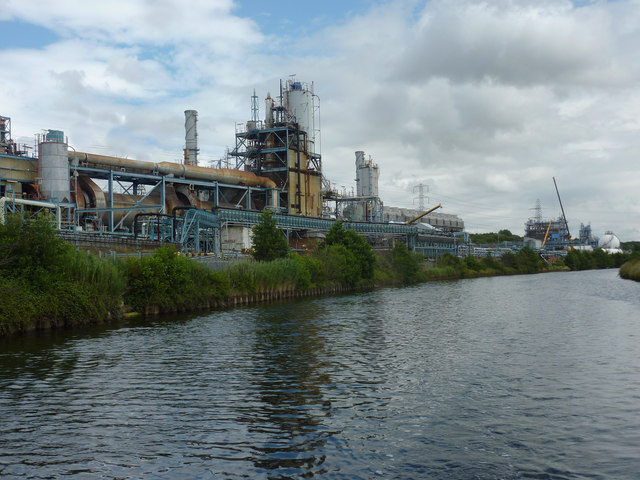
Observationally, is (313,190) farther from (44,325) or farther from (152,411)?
(152,411)

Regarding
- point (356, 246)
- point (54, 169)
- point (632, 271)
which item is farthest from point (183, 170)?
point (632, 271)

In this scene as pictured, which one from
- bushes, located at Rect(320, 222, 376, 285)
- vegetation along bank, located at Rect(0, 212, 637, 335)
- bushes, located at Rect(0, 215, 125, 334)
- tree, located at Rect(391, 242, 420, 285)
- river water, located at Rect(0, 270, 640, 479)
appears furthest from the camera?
tree, located at Rect(391, 242, 420, 285)

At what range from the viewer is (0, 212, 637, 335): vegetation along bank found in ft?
95.1

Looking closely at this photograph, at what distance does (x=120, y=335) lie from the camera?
27.8 metres

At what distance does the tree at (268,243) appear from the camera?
2181 inches

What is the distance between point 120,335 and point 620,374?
2139 cm

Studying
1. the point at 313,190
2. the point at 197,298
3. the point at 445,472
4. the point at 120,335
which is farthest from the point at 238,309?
the point at 313,190

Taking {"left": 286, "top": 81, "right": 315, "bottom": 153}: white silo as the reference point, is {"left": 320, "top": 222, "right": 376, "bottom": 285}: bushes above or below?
below

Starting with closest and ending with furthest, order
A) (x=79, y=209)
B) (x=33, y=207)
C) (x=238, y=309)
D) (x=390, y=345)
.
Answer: (x=390, y=345)
(x=238, y=309)
(x=33, y=207)
(x=79, y=209)

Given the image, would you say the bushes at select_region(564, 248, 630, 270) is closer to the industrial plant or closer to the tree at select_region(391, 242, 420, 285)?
the industrial plant

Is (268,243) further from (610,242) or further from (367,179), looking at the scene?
(610,242)

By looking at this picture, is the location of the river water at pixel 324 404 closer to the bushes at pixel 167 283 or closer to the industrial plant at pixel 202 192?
the bushes at pixel 167 283

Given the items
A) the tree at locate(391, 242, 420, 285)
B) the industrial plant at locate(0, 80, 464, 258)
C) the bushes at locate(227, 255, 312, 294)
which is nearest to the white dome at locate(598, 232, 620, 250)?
the industrial plant at locate(0, 80, 464, 258)

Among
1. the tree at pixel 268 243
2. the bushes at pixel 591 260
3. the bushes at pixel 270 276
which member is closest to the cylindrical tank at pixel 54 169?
the tree at pixel 268 243
